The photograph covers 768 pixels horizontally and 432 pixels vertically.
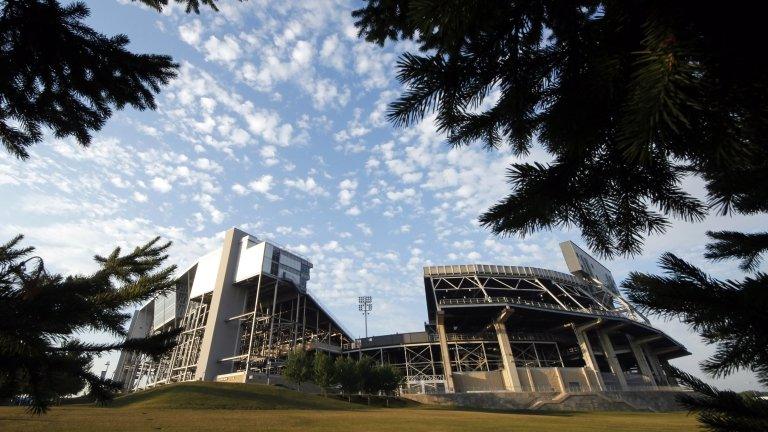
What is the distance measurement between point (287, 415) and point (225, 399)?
40.7 ft

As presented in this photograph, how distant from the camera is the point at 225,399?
1179 inches

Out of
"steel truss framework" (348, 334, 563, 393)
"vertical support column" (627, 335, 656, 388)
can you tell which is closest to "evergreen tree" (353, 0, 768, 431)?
"steel truss framework" (348, 334, 563, 393)

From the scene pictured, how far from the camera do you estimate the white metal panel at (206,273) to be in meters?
56.4

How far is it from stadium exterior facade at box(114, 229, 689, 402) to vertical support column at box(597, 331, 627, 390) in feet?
0.61

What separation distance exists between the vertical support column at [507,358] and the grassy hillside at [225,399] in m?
22.6

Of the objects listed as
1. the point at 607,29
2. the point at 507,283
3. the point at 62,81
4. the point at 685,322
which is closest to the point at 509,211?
the point at 607,29

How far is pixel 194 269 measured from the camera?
2501 inches

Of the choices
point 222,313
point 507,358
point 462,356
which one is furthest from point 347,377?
point 462,356

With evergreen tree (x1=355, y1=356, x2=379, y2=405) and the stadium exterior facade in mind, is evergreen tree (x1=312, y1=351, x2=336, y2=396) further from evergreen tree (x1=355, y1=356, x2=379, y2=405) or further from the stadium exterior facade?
the stadium exterior facade

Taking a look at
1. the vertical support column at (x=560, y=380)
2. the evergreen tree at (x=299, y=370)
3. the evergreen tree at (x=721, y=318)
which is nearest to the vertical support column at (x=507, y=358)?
the vertical support column at (x=560, y=380)

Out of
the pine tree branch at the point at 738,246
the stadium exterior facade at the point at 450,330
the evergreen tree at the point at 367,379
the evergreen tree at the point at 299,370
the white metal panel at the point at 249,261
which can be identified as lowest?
the pine tree branch at the point at 738,246

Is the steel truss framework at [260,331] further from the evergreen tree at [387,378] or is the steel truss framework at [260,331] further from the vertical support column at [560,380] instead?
the vertical support column at [560,380]

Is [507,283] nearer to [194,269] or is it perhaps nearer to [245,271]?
[245,271]

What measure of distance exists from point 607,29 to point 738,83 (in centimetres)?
59
